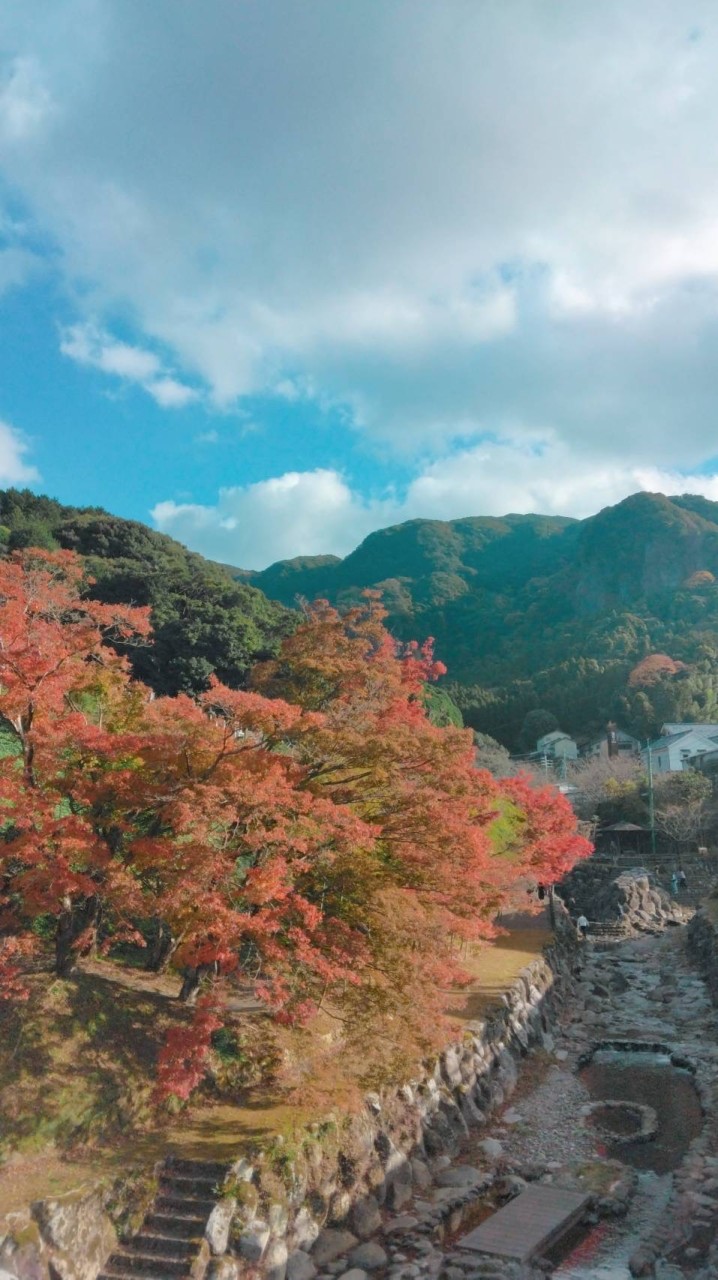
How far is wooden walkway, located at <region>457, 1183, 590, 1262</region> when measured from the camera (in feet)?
33.1

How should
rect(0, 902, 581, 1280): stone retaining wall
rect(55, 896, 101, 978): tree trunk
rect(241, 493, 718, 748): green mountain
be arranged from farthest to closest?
rect(241, 493, 718, 748): green mountain
rect(55, 896, 101, 978): tree trunk
rect(0, 902, 581, 1280): stone retaining wall

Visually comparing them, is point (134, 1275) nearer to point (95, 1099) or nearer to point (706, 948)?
point (95, 1099)

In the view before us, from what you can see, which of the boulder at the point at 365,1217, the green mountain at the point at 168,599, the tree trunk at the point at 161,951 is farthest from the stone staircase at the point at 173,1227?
the green mountain at the point at 168,599

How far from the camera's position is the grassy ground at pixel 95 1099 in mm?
9367

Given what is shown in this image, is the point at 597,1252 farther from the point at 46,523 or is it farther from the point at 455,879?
the point at 46,523

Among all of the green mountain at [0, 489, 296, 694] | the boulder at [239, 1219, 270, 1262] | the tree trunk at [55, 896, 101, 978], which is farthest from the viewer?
the green mountain at [0, 489, 296, 694]

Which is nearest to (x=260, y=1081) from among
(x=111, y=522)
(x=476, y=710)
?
(x=111, y=522)

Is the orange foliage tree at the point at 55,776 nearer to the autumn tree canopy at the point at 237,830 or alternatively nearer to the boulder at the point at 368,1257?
the autumn tree canopy at the point at 237,830

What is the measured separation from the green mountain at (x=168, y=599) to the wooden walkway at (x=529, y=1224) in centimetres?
2195

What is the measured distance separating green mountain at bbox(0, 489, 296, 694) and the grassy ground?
19.0 m

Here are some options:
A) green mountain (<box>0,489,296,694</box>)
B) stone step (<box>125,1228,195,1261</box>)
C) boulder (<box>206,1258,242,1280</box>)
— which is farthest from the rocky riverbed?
green mountain (<box>0,489,296,694</box>)

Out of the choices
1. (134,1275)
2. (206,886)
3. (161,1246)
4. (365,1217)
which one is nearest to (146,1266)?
(134,1275)

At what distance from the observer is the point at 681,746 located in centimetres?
5794

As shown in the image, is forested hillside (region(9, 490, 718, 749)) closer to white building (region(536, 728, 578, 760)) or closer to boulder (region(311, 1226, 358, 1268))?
white building (region(536, 728, 578, 760))
